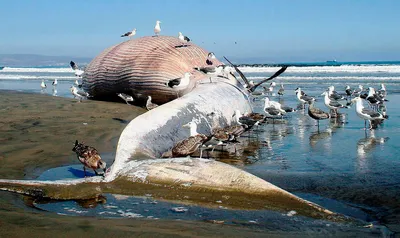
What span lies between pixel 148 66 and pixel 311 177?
5.99 m

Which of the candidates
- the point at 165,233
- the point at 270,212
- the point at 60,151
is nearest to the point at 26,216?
the point at 165,233

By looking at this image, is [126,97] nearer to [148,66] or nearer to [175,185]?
[148,66]

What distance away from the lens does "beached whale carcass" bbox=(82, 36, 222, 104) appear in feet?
35.3

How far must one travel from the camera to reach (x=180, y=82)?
10.2 metres

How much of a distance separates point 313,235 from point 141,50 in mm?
8204

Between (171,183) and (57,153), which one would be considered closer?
(171,183)

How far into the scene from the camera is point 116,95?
1213 cm

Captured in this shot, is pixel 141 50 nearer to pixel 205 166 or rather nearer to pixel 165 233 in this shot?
pixel 205 166

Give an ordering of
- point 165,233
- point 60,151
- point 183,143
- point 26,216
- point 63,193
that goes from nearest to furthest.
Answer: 1. point 165,233
2. point 26,216
3. point 63,193
4. point 183,143
5. point 60,151

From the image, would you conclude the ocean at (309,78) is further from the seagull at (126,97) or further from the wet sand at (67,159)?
the wet sand at (67,159)

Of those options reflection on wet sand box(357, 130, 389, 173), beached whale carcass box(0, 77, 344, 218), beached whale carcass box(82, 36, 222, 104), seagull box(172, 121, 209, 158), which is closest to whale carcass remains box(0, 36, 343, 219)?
beached whale carcass box(0, 77, 344, 218)

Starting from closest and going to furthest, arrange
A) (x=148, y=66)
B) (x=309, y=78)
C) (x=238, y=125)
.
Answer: (x=238, y=125) < (x=148, y=66) < (x=309, y=78)

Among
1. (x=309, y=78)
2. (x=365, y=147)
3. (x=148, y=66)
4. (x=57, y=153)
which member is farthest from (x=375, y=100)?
(x=309, y=78)

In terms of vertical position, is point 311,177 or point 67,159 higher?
point 67,159
